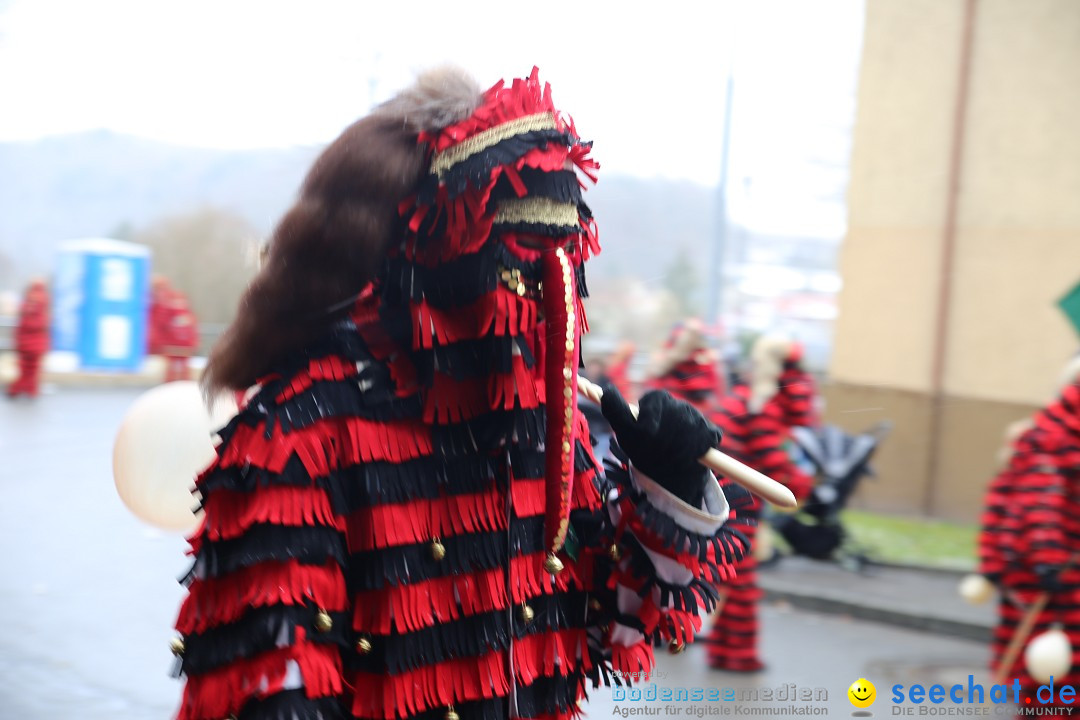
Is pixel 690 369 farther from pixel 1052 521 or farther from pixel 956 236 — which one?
pixel 956 236

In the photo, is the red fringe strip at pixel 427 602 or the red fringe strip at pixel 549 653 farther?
the red fringe strip at pixel 549 653

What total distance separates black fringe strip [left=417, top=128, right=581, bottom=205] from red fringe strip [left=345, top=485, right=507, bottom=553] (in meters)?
0.51

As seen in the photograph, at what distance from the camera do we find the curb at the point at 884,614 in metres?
7.38

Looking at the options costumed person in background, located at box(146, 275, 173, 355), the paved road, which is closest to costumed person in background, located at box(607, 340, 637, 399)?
the paved road

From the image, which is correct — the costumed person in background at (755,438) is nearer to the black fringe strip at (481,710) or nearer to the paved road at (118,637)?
the paved road at (118,637)

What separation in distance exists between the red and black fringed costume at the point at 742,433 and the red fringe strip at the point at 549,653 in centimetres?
391

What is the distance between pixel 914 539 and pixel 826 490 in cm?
208

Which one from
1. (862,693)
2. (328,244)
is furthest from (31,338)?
(328,244)

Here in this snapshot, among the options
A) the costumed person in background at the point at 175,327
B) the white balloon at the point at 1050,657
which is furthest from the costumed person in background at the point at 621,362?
the costumed person in background at the point at 175,327

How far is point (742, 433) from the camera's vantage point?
5.95 meters

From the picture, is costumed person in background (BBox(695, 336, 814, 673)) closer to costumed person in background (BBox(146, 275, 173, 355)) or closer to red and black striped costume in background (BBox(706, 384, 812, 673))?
red and black striped costume in background (BBox(706, 384, 812, 673))

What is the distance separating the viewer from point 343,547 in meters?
1.76

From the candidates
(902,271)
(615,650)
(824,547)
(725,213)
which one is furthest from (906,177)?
(615,650)

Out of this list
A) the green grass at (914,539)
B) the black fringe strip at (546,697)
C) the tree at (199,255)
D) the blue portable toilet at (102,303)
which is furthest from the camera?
the tree at (199,255)
